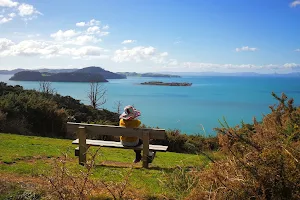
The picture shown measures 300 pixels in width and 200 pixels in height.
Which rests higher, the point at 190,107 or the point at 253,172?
the point at 253,172

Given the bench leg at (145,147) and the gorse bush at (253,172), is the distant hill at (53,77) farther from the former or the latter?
the gorse bush at (253,172)

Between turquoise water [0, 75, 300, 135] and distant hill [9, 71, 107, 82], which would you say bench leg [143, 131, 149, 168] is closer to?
turquoise water [0, 75, 300, 135]

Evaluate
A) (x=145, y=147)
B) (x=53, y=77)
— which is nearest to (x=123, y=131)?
(x=145, y=147)

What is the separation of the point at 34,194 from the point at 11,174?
159 centimetres

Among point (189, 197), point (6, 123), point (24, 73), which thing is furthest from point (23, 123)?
point (24, 73)

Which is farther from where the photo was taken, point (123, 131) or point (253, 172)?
point (123, 131)

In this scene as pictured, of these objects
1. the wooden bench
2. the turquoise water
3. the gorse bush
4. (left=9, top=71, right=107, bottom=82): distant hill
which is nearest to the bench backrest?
the wooden bench

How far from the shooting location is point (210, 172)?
115 inches

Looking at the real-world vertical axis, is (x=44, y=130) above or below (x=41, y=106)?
below

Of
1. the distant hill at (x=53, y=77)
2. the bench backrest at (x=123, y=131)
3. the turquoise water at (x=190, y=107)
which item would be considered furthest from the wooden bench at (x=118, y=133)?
the distant hill at (x=53, y=77)

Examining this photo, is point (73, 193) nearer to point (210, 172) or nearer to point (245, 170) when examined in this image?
point (210, 172)

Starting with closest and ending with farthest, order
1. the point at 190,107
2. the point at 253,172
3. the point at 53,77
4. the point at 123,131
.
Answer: the point at 253,172 → the point at 123,131 → the point at 190,107 → the point at 53,77

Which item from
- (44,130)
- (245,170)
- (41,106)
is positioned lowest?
(44,130)

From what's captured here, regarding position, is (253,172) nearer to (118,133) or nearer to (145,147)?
(145,147)
